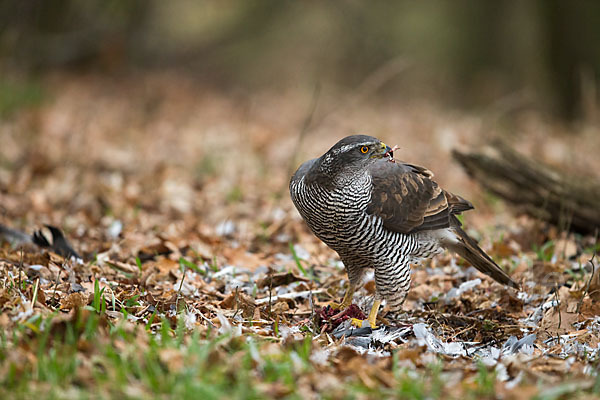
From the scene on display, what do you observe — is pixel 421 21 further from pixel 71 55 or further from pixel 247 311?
pixel 247 311

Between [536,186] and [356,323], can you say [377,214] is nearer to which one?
[356,323]

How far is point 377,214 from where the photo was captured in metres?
4.22

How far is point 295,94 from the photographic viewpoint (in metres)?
15.7

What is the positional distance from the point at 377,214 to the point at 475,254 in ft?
3.27

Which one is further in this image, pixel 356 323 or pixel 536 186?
pixel 536 186

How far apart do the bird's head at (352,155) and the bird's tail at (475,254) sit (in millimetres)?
1058

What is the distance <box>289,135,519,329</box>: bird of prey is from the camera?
4098 millimetres

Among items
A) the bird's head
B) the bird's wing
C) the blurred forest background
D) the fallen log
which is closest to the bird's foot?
the bird's wing

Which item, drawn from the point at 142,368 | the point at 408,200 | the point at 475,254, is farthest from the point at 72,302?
the point at 475,254

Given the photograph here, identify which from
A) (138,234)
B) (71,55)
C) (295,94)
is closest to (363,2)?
(295,94)

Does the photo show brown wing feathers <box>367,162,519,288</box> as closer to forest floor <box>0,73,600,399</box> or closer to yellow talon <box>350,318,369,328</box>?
forest floor <box>0,73,600,399</box>

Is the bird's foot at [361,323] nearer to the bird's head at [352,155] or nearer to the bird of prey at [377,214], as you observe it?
the bird of prey at [377,214]

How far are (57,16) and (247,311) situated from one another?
1242cm

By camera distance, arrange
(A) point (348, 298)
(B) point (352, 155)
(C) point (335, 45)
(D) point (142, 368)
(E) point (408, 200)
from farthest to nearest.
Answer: (C) point (335, 45) < (A) point (348, 298) < (E) point (408, 200) < (B) point (352, 155) < (D) point (142, 368)
